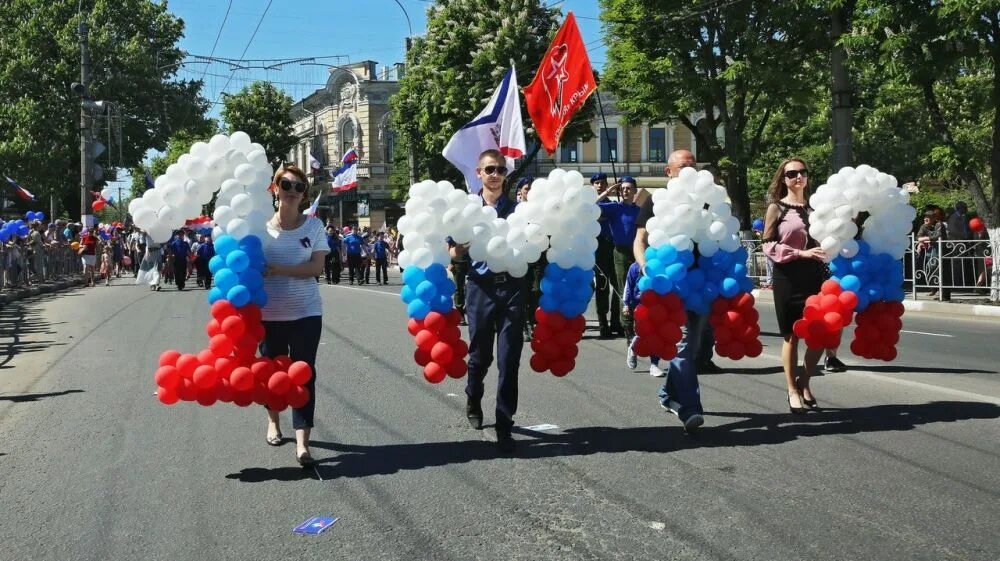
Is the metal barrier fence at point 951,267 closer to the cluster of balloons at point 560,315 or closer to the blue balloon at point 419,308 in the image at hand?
the cluster of balloons at point 560,315

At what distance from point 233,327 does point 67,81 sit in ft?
161

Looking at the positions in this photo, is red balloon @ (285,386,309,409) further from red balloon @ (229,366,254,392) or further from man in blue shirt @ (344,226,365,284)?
man in blue shirt @ (344,226,365,284)

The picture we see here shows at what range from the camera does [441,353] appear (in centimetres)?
607

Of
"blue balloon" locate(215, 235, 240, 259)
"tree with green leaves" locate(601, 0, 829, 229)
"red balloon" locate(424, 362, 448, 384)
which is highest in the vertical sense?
"tree with green leaves" locate(601, 0, 829, 229)

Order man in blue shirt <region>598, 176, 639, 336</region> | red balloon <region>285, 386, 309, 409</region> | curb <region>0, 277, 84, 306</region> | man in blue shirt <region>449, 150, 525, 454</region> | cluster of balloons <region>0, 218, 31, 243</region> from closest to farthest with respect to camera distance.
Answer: red balloon <region>285, 386, 309, 409</region> → man in blue shirt <region>449, 150, 525, 454</region> → man in blue shirt <region>598, 176, 639, 336</region> → curb <region>0, 277, 84, 306</region> → cluster of balloons <region>0, 218, 31, 243</region>

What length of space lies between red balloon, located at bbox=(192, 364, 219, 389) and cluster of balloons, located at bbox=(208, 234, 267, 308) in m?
0.38

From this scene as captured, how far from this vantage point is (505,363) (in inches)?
247

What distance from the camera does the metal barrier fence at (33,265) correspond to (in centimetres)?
2305

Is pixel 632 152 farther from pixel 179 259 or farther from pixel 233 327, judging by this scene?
pixel 233 327

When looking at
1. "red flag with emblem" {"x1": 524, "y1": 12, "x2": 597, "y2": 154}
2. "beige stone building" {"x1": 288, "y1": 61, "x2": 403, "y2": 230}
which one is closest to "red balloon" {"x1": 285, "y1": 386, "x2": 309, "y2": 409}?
"red flag with emblem" {"x1": 524, "y1": 12, "x2": 597, "y2": 154}

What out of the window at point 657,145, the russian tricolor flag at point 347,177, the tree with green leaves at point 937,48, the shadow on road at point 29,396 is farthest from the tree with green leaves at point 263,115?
the shadow on road at point 29,396

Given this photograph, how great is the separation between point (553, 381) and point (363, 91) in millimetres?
60863

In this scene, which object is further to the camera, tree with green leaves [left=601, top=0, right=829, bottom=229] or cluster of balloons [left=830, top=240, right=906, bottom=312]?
tree with green leaves [left=601, top=0, right=829, bottom=229]

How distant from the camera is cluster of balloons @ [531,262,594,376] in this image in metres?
6.42
